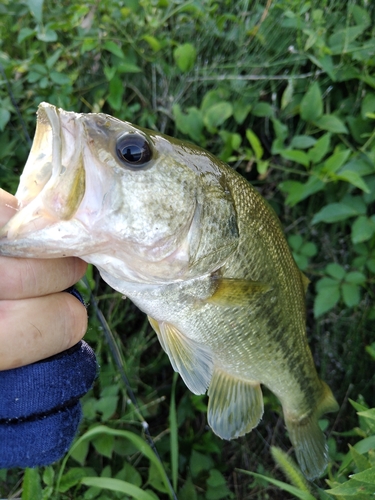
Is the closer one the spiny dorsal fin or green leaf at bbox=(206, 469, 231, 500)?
the spiny dorsal fin

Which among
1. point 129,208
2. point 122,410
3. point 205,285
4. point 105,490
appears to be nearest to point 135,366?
point 122,410

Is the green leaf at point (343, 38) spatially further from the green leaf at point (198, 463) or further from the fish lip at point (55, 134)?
the green leaf at point (198, 463)

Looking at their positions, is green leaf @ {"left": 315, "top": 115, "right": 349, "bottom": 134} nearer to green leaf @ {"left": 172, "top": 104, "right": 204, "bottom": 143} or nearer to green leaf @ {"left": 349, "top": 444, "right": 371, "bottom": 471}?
green leaf @ {"left": 172, "top": 104, "right": 204, "bottom": 143}

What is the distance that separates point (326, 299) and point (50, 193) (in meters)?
1.35

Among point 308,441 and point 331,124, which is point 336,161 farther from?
point 308,441

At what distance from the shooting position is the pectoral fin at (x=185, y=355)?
117cm

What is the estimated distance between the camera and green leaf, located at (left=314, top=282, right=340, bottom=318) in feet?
5.76

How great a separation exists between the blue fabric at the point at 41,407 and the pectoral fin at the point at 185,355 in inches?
8.8

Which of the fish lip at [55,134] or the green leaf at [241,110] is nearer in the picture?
the fish lip at [55,134]

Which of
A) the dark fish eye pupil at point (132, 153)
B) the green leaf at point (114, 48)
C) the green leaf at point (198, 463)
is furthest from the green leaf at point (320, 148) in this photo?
the green leaf at point (198, 463)

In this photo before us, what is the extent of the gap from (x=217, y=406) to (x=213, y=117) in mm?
1210

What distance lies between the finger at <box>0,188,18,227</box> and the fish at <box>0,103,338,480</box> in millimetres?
39

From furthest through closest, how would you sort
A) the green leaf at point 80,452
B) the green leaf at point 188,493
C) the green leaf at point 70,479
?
the green leaf at point 188,493 < the green leaf at point 80,452 < the green leaf at point 70,479

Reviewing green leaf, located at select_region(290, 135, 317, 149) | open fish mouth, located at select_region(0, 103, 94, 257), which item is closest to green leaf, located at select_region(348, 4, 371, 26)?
green leaf, located at select_region(290, 135, 317, 149)
